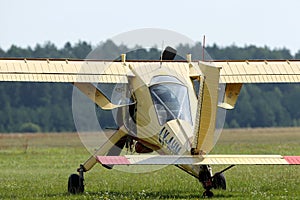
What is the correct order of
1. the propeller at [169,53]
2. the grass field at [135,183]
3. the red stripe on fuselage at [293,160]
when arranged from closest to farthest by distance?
the red stripe on fuselage at [293,160] → the grass field at [135,183] → the propeller at [169,53]

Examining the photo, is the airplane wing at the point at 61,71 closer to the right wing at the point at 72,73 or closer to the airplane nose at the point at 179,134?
the right wing at the point at 72,73

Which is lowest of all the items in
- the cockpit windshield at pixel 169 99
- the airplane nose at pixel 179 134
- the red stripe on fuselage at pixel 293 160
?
the red stripe on fuselage at pixel 293 160

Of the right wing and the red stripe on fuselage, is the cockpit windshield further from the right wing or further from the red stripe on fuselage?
the red stripe on fuselage

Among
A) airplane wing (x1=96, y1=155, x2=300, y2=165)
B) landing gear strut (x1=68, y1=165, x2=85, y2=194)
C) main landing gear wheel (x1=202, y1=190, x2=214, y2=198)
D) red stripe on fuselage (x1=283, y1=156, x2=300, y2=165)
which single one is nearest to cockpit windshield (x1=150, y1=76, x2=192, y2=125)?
main landing gear wheel (x1=202, y1=190, x2=214, y2=198)

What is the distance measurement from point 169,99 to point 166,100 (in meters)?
0.06

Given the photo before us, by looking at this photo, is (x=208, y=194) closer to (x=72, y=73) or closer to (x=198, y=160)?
(x=198, y=160)

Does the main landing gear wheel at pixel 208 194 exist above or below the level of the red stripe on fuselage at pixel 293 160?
below

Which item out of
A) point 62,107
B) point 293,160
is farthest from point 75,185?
point 62,107

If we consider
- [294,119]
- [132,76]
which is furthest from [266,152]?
A: [294,119]

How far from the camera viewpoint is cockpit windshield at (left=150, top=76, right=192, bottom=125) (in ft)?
53.8

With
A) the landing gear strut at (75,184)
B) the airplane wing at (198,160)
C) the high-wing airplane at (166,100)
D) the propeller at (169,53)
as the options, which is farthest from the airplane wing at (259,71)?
the airplane wing at (198,160)

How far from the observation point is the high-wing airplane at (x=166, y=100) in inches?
584

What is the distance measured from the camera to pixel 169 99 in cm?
1672

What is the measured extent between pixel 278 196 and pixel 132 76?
4.32 metres
